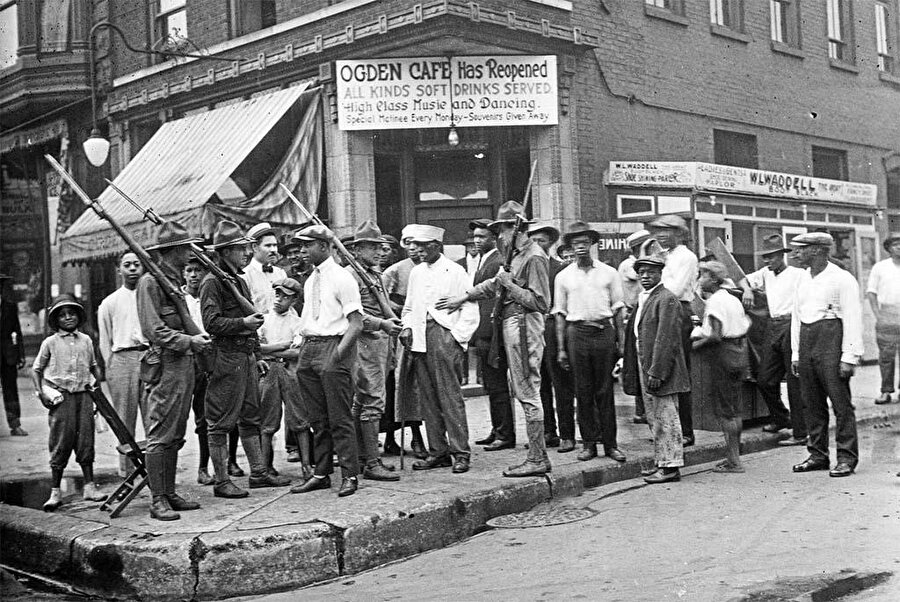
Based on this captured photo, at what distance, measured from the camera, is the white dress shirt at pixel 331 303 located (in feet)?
22.1

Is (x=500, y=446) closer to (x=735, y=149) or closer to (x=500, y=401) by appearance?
(x=500, y=401)

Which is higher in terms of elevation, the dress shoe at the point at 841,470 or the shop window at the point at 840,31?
the shop window at the point at 840,31

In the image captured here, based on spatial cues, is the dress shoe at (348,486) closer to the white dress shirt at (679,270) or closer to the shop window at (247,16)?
the white dress shirt at (679,270)

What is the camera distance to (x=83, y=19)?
604 inches

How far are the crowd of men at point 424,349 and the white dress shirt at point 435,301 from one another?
0.05ft

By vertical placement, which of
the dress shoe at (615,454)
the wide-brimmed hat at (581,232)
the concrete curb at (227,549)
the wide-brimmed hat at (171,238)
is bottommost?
the concrete curb at (227,549)

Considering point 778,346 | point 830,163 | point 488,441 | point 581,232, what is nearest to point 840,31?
point 830,163

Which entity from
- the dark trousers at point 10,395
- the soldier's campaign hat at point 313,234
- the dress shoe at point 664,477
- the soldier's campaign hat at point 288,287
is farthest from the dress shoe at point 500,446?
the dark trousers at point 10,395

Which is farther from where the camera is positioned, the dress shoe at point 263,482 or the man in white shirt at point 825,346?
the man in white shirt at point 825,346

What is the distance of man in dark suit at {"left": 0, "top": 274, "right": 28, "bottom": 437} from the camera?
10930 mm

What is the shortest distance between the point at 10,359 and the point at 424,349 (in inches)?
244

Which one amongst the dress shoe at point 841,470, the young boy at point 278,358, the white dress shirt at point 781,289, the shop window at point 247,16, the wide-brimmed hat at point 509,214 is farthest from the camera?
the shop window at point 247,16

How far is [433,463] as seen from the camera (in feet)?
25.2

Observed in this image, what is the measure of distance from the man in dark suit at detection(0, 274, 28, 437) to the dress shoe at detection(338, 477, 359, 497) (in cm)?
593
